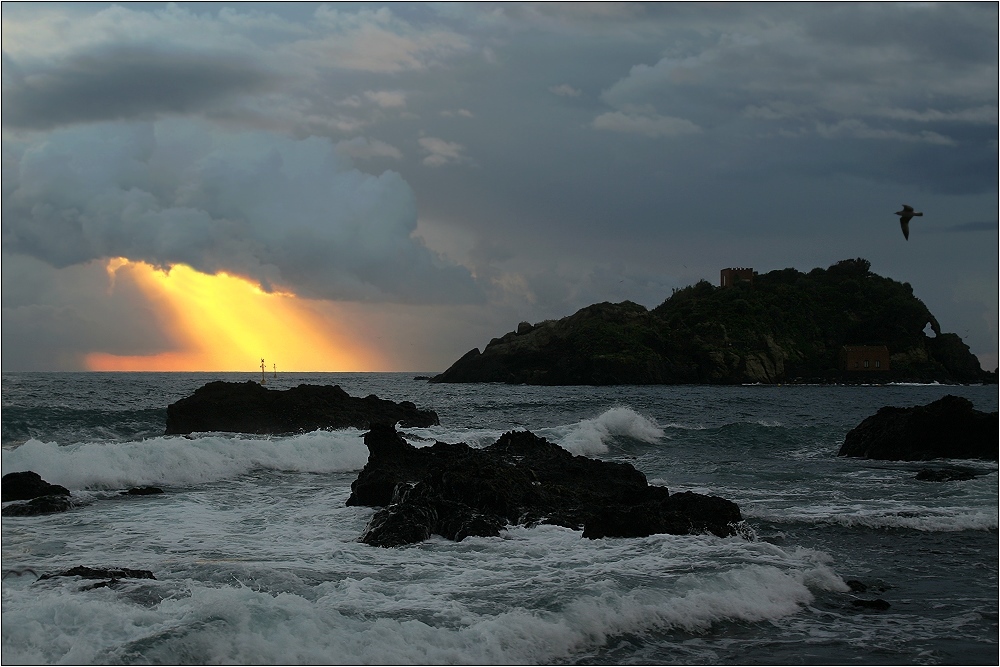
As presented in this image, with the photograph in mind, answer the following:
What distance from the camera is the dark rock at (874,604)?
940 cm

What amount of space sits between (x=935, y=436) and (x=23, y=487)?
2358cm

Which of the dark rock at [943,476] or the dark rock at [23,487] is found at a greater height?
the dark rock at [23,487]

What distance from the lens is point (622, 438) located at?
3416 cm

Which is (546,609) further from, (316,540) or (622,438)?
(622,438)

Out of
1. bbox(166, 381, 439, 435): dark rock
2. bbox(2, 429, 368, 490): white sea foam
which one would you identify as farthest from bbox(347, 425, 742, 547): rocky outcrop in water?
bbox(166, 381, 439, 435): dark rock

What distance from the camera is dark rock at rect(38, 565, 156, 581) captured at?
9914 mm

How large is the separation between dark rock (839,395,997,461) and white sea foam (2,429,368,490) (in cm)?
1558

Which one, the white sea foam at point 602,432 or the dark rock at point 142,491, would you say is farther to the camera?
the white sea foam at point 602,432

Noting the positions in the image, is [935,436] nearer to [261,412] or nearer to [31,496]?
[31,496]

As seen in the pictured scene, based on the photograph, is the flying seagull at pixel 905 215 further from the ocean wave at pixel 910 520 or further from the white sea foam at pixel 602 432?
the white sea foam at pixel 602 432

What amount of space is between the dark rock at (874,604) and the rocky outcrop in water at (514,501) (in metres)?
3.32

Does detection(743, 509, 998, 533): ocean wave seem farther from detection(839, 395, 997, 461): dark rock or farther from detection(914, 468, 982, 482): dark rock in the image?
detection(839, 395, 997, 461): dark rock

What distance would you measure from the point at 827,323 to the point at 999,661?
413 feet

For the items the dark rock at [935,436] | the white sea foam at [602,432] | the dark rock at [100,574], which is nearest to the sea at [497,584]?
the dark rock at [100,574]
